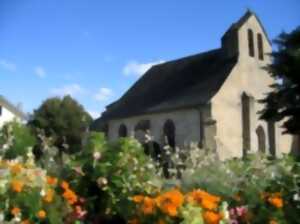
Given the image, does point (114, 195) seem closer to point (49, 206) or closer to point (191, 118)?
point (49, 206)

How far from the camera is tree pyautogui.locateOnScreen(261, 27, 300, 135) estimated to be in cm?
3064

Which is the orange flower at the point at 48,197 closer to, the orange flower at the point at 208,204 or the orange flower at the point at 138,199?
the orange flower at the point at 138,199

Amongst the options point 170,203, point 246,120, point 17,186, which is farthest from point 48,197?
point 246,120

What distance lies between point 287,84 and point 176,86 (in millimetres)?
11598

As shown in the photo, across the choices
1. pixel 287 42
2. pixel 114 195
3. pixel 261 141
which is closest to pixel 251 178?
pixel 114 195

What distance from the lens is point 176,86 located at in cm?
4106

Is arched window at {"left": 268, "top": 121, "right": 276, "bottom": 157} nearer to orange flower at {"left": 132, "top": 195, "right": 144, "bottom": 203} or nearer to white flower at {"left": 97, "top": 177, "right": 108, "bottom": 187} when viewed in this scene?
white flower at {"left": 97, "top": 177, "right": 108, "bottom": 187}

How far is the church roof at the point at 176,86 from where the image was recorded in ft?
122

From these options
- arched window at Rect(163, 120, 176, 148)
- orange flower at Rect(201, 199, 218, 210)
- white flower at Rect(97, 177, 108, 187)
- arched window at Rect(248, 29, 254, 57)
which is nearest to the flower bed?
white flower at Rect(97, 177, 108, 187)

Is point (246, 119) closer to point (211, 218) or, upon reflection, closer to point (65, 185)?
point (65, 185)

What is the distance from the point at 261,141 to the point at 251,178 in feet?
109

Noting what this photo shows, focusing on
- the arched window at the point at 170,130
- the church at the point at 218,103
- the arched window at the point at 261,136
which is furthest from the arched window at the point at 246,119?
the arched window at the point at 170,130

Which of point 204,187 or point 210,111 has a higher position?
point 210,111

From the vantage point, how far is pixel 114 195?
5336 millimetres
